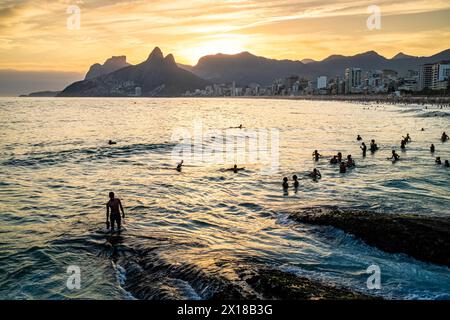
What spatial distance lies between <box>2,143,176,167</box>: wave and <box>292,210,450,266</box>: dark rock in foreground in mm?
34505

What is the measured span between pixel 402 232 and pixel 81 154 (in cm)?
4190

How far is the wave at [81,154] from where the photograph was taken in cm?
4303

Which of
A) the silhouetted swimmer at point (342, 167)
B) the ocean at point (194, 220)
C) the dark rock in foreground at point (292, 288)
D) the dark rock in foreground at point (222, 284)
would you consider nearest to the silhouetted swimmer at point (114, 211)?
the ocean at point (194, 220)

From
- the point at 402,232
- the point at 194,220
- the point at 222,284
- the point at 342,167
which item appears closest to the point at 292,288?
the point at 222,284

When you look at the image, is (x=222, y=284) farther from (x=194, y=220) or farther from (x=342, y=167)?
(x=342, y=167)

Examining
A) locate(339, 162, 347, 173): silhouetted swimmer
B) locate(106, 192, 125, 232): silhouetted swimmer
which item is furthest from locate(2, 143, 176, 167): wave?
locate(339, 162, 347, 173): silhouetted swimmer

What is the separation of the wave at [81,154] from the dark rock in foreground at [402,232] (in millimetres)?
34505

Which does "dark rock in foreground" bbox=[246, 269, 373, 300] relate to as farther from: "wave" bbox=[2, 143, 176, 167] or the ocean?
"wave" bbox=[2, 143, 176, 167]

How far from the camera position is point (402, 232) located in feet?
54.9

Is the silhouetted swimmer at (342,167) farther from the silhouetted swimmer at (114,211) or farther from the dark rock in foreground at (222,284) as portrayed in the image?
the silhouetted swimmer at (114,211)
